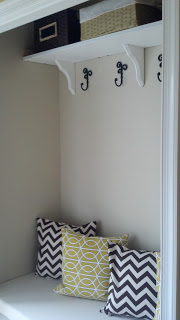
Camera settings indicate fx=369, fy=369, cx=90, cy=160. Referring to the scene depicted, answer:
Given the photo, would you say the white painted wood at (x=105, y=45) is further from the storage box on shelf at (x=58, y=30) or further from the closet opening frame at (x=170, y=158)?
the closet opening frame at (x=170, y=158)

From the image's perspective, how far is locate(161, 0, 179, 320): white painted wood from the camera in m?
1.15

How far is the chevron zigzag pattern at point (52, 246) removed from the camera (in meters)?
2.34

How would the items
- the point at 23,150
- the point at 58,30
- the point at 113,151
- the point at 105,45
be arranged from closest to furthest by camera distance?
the point at 105,45 → the point at 58,30 → the point at 113,151 → the point at 23,150

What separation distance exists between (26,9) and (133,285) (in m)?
1.41

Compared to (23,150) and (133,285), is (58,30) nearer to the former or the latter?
(23,150)

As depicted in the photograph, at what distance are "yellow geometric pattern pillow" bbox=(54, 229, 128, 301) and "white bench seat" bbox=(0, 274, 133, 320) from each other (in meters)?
0.05

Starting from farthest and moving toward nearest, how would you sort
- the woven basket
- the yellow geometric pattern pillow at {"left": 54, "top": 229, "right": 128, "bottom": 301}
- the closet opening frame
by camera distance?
the yellow geometric pattern pillow at {"left": 54, "top": 229, "right": 128, "bottom": 301} < the woven basket < the closet opening frame

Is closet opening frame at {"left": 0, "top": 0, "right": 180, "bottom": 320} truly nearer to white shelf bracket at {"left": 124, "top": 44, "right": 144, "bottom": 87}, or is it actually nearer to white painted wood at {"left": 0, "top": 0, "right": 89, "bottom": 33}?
white painted wood at {"left": 0, "top": 0, "right": 89, "bottom": 33}

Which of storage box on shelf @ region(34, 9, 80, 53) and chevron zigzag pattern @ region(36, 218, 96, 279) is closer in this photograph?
storage box on shelf @ region(34, 9, 80, 53)

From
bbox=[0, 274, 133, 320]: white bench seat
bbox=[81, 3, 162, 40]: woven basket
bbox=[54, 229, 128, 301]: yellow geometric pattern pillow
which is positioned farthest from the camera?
bbox=[54, 229, 128, 301]: yellow geometric pattern pillow

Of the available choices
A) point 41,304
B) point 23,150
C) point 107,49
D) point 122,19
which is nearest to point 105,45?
point 107,49

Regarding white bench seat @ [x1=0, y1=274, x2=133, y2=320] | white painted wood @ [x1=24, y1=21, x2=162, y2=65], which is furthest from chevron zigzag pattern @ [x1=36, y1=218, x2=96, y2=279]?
white painted wood @ [x1=24, y1=21, x2=162, y2=65]

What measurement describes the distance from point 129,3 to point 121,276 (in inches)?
54.2

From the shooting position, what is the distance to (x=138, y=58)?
6.74 feet
